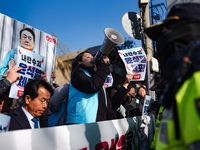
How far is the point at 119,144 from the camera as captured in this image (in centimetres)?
225

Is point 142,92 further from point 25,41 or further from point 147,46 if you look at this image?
point 25,41

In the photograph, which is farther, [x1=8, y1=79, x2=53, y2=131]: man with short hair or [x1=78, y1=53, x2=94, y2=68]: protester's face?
[x1=78, y1=53, x2=94, y2=68]: protester's face

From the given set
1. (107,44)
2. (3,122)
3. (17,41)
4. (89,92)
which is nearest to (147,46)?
(107,44)

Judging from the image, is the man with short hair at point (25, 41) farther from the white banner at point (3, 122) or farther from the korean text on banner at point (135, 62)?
the korean text on banner at point (135, 62)

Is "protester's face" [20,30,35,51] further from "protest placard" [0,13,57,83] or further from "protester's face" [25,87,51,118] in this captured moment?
"protester's face" [25,87,51,118]

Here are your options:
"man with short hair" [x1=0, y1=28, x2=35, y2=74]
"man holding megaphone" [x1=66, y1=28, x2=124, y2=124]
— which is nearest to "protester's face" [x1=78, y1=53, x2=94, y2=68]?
"man holding megaphone" [x1=66, y1=28, x2=124, y2=124]

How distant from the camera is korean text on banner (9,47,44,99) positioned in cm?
238

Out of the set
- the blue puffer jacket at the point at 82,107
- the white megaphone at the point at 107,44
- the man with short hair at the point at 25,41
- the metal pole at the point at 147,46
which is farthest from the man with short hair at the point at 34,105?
the metal pole at the point at 147,46

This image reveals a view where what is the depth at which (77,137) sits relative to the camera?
64.2 inches

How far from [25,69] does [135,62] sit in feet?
7.81

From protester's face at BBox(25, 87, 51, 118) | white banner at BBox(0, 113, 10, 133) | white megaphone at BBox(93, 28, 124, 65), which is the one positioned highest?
white megaphone at BBox(93, 28, 124, 65)

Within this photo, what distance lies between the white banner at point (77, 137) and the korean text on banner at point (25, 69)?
1146mm

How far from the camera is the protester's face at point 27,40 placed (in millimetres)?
3031

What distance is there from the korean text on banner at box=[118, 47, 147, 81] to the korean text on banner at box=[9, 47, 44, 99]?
6.23 feet
